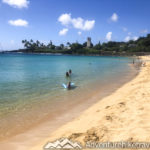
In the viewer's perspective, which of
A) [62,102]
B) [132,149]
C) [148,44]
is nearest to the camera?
[132,149]

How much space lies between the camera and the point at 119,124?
4.97 m

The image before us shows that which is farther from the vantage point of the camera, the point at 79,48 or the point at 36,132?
the point at 79,48

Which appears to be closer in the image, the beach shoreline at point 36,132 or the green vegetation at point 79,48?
the beach shoreline at point 36,132

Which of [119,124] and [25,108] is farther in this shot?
[25,108]

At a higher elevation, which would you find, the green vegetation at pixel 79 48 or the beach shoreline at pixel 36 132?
the green vegetation at pixel 79 48

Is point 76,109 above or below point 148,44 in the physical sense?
below

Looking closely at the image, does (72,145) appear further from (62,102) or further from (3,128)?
(62,102)

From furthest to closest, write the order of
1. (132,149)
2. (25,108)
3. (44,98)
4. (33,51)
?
(33,51)
(44,98)
(25,108)
(132,149)

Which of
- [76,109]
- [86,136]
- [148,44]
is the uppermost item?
[148,44]

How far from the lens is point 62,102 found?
9078mm

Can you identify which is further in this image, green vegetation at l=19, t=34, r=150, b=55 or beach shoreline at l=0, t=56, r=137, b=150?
green vegetation at l=19, t=34, r=150, b=55

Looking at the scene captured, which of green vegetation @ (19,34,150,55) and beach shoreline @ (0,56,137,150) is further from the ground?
green vegetation @ (19,34,150,55)

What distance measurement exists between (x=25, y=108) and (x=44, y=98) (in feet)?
6.63

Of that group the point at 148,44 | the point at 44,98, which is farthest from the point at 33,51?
the point at 44,98
